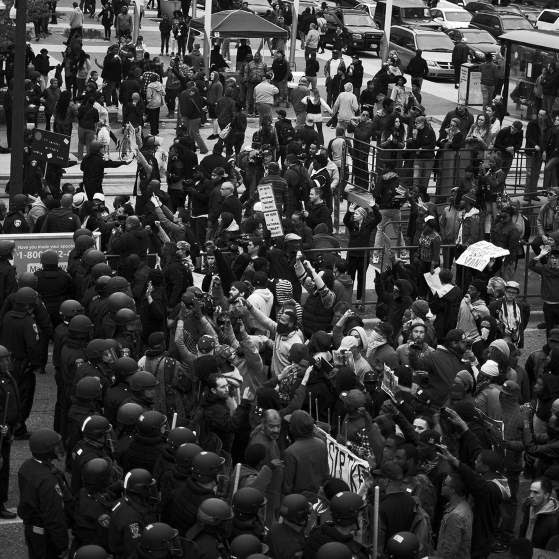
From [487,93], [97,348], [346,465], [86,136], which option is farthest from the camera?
[487,93]

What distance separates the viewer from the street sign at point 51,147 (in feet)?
67.9

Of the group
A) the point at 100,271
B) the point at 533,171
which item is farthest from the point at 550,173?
the point at 100,271

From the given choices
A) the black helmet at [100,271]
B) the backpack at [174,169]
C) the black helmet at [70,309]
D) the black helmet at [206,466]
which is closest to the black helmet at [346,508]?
the black helmet at [206,466]

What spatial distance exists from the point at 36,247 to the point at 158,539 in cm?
816

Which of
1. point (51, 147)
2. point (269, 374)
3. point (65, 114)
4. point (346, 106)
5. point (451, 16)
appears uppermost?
point (51, 147)

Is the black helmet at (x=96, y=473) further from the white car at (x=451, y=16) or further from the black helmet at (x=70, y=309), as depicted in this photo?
the white car at (x=451, y=16)

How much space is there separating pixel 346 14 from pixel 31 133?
68.3ft

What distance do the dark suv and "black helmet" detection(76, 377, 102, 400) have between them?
29.2m

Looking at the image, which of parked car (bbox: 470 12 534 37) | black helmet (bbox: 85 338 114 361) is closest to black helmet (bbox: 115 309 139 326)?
black helmet (bbox: 85 338 114 361)

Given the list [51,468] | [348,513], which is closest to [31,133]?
[51,468]

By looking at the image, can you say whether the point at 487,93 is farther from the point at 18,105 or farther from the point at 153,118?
the point at 18,105

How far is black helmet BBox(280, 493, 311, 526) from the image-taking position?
9.56 metres

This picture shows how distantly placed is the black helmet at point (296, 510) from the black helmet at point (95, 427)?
1.83 meters

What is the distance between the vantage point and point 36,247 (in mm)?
16641
